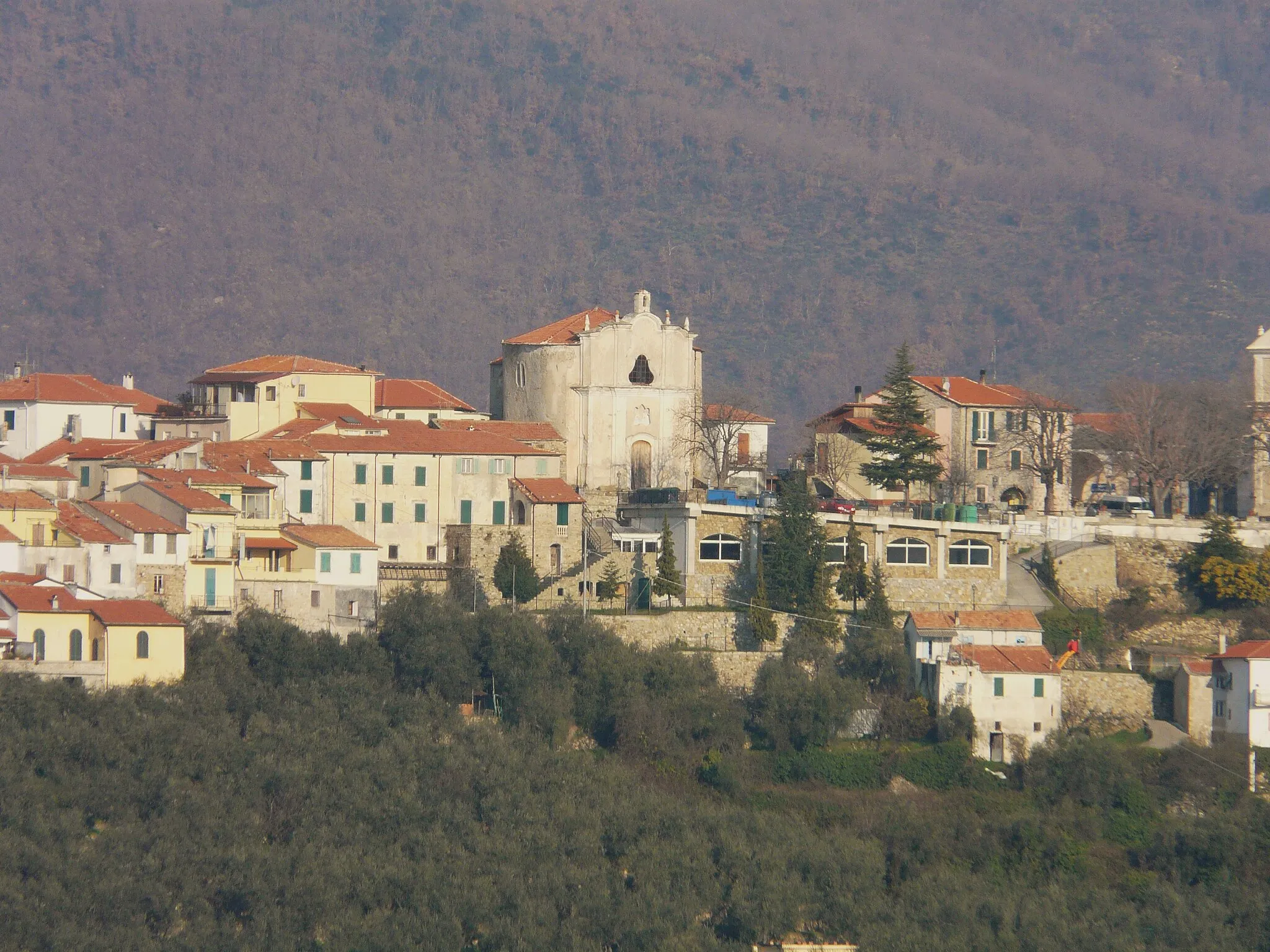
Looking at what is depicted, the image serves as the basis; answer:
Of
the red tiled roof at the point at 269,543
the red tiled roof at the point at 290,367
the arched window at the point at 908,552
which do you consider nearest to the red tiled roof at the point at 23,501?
the red tiled roof at the point at 269,543

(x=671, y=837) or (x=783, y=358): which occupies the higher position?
(x=783, y=358)

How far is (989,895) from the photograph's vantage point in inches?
1897

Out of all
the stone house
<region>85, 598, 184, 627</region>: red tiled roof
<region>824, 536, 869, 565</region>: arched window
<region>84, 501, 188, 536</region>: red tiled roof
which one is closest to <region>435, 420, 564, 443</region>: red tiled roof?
<region>824, 536, 869, 565</region>: arched window

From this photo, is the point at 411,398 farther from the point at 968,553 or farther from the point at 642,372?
the point at 968,553

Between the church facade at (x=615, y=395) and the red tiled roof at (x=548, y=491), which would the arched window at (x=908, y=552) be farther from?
the church facade at (x=615, y=395)

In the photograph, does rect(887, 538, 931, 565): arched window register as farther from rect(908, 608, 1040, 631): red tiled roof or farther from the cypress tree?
the cypress tree

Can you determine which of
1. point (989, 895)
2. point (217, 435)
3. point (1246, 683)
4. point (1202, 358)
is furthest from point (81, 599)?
point (1202, 358)

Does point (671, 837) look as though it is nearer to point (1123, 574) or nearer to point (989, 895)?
point (989, 895)

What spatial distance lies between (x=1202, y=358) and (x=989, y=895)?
349 feet

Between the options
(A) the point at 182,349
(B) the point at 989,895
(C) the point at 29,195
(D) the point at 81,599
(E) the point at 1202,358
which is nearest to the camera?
(B) the point at 989,895

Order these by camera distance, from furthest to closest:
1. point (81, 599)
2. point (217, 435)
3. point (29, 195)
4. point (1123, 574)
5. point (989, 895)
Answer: point (29, 195) < point (217, 435) < point (1123, 574) < point (81, 599) < point (989, 895)

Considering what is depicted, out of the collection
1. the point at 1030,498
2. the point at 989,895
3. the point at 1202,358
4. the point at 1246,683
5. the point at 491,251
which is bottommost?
the point at 989,895

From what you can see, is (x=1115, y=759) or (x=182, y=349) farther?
(x=182, y=349)

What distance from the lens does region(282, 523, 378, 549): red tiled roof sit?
57.2 meters
